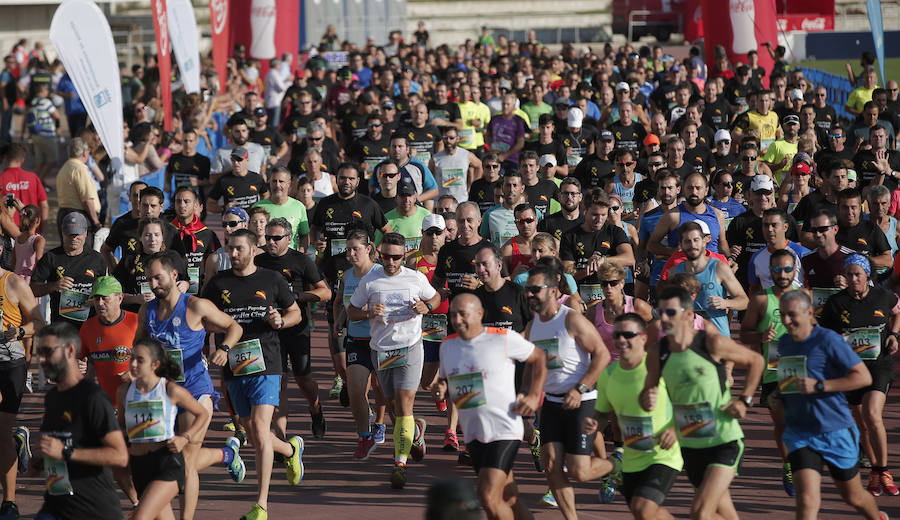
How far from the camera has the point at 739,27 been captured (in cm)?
2309

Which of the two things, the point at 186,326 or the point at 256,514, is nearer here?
the point at 256,514

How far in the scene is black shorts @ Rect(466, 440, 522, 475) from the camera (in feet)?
23.6

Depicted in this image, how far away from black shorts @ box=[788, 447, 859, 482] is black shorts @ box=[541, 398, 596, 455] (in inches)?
44.6

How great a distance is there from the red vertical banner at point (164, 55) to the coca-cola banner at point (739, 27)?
10.00 m

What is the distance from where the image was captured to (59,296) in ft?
33.9

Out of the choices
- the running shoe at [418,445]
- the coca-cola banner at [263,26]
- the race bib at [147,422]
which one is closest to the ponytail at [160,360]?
the race bib at [147,422]

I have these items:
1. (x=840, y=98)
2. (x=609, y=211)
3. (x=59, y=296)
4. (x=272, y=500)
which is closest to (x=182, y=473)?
(x=272, y=500)

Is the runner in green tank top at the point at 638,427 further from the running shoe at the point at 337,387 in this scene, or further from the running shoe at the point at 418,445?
the running shoe at the point at 337,387

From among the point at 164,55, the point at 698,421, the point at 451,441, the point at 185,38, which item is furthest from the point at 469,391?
the point at 185,38

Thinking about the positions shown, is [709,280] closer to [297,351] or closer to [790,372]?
[790,372]

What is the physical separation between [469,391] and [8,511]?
317 centimetres

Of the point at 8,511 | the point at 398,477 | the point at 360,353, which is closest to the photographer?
the point at 8,511

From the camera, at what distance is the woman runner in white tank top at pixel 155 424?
7039mm

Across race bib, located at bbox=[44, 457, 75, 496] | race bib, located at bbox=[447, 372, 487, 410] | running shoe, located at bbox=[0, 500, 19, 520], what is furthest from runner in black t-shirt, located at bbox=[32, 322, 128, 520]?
running shoe, located at bbox=[0, 500, 19, 520]
